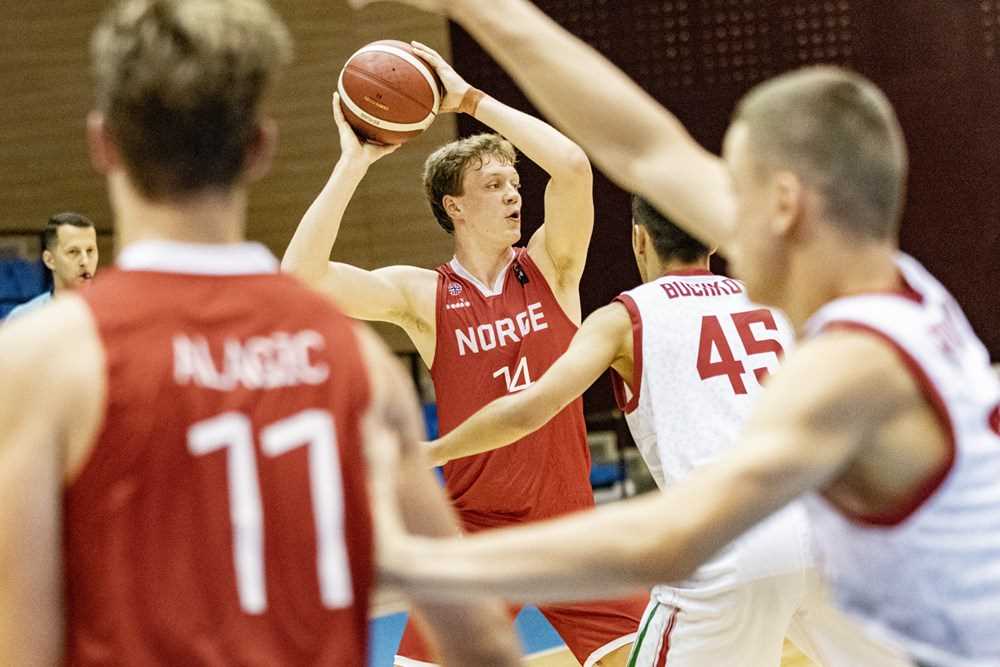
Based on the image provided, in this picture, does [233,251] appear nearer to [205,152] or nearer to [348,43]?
[205,152]

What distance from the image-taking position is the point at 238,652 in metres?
1.54

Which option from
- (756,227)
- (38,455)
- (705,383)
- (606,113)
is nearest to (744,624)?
(705,383)

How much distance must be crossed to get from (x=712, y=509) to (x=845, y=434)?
0.65 ft

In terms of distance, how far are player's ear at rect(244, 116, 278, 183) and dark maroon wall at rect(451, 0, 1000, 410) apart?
9339 mm

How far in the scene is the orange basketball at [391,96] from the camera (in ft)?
15.3

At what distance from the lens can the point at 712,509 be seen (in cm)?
168

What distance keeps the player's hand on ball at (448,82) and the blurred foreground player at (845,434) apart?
2.66m

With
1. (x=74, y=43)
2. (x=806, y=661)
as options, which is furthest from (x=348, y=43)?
(x=806, y=661)

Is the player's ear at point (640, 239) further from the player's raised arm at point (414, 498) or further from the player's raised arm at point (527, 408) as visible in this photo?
the player's raised arm at point (414, 498)

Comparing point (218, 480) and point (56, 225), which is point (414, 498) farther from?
point (56, 225)

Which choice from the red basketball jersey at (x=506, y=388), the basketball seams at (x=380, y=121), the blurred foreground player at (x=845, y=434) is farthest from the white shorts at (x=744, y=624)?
the basketball seams at (x=380, y=121)

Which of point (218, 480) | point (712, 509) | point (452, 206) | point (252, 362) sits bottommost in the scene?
point (452, 206)

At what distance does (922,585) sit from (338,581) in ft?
2.60

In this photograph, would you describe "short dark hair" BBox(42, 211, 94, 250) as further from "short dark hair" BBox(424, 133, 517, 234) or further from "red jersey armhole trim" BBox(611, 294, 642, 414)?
"red jersey armhole trim" BBox(611, 294, 642, 414)
